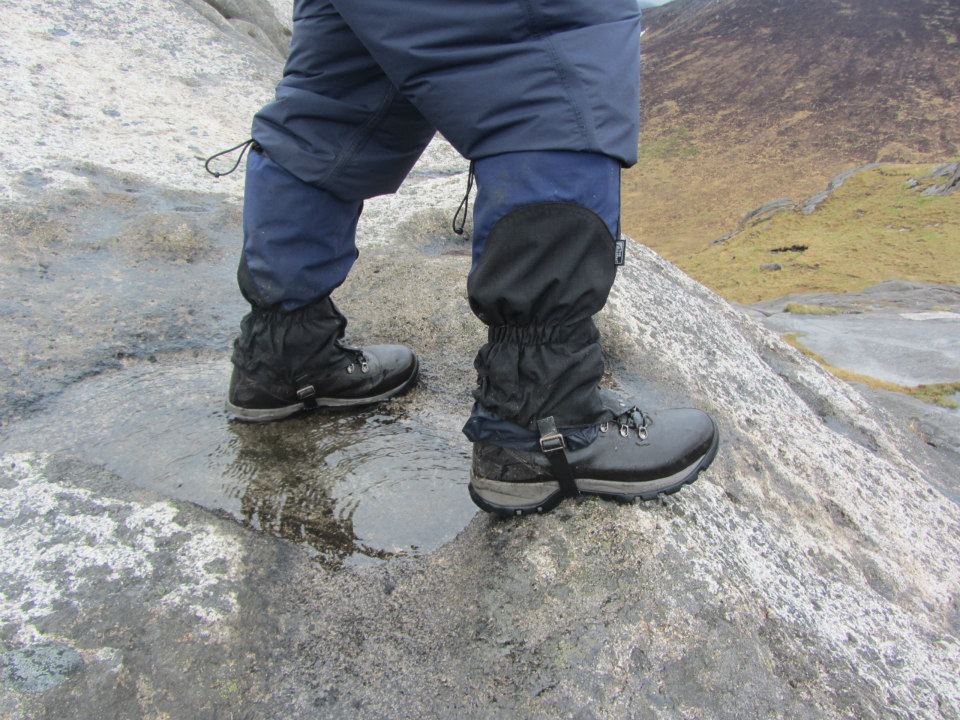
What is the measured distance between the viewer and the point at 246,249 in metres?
1.83

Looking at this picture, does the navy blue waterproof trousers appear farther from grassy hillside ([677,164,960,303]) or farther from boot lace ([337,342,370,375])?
grassy hillside ([677,164,960,303])

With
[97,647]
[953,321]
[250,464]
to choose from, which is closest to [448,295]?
[250,464]

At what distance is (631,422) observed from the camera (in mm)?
1573

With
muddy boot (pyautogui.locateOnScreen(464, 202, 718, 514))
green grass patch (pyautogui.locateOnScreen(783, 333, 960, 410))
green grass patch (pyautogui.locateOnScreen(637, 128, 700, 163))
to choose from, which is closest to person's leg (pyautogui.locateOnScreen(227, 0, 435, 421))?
muddy boot (pyautogui.locateOnScreen(464, 202, 718, 514))

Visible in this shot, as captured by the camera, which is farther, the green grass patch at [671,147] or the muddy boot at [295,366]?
the green grass patch at [671,147]

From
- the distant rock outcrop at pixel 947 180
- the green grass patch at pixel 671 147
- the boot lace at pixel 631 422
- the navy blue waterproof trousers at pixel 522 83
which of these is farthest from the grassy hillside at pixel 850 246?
the green grass patch at pixel 671 147

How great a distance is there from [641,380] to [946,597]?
40.5 inches

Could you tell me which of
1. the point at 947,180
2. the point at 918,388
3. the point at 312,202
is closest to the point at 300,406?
the point at 312,202

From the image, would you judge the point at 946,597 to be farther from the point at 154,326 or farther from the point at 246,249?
the point at 154,326

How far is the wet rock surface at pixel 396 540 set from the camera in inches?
47.8

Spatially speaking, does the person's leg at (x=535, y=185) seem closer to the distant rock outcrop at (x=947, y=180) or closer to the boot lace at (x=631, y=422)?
the boot lace at (x=631, y=422)

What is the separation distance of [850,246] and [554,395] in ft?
49.9

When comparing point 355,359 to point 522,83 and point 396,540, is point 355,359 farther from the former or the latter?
→ point 522,83

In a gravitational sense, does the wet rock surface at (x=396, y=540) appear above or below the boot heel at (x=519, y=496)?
below
